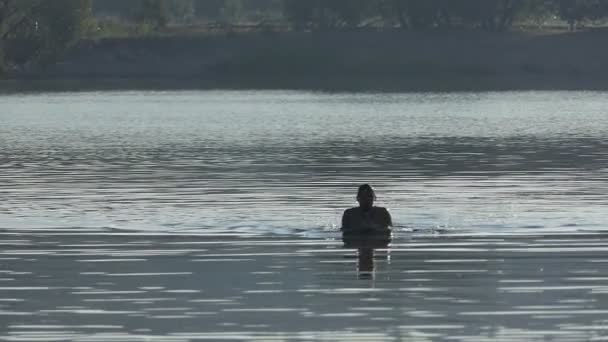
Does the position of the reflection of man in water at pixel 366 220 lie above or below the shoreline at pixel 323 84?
above

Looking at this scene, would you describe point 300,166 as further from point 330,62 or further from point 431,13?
point 431,13

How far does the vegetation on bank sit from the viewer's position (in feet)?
403

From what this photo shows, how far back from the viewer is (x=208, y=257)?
1035 inches

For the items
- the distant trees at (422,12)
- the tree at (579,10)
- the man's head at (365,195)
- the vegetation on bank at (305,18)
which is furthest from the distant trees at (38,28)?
the man's head at (365,195)

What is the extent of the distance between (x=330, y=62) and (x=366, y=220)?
327ft

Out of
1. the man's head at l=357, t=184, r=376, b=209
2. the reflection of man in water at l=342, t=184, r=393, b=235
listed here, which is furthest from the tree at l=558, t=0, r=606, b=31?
the man's head at l=357, t=184, r=376, b=209

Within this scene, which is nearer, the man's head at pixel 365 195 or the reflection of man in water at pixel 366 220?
the man's head at pixel 365 195

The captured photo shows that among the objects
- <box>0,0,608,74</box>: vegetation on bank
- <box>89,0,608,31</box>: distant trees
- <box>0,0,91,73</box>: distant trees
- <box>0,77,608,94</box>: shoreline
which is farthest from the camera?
<box>89,0,608,31</box>: distant trees

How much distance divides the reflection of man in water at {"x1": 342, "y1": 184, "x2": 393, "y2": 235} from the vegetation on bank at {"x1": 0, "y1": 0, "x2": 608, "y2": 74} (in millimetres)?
94012

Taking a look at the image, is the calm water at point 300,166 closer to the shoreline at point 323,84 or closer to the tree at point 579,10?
the shoreline at point 323,84

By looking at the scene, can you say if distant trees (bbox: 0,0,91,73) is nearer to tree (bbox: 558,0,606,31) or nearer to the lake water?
tree (bbox: 558,0,606,31)

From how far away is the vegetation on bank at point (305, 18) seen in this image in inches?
4835

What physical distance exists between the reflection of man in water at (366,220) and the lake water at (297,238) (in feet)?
1.04

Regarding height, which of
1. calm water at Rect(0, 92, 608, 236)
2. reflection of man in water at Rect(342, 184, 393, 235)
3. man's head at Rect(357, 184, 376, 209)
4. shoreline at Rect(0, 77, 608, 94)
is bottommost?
shoreline at Rect(0, 77, 608, 94)
